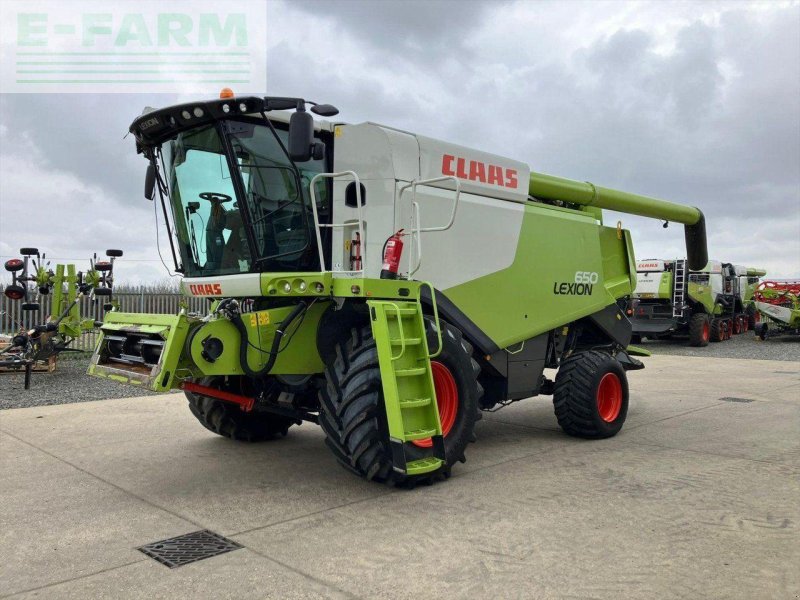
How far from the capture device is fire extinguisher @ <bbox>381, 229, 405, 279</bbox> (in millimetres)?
4750

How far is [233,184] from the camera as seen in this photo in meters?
4.71

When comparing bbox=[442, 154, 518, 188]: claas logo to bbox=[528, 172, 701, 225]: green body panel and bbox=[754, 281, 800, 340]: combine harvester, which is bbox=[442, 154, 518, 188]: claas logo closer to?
bbox=[528, 172, 701, 225]: green body panel

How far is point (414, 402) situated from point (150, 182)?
8.79 feet

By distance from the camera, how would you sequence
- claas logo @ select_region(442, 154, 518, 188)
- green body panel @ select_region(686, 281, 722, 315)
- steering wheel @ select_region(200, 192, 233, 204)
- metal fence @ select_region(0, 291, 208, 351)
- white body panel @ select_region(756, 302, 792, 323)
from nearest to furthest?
steering wheel @ select_region(200, 192, 233, 204), claas logo @ select_region(442, 154, 518, 188), metal fence @ select_region(0, 291, 208, 351), green body panel @ select_region(686, 281, 722, 315), white body panel @ select_region(756, 302, 792, 323)

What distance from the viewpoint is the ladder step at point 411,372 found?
4.36 metres

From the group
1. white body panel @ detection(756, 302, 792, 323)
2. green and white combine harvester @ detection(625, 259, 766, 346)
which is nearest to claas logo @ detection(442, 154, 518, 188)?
green and white combine harvester @ detection(625, 259, 766, 346)

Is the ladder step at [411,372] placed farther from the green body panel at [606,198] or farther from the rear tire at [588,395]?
the green body panel at [606,198]

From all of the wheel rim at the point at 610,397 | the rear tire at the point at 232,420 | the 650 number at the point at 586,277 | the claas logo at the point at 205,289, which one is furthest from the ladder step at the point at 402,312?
the wheel rim at the point at 610,397

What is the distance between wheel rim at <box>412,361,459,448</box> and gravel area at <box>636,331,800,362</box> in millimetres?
13203

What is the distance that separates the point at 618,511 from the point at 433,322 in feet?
5.87

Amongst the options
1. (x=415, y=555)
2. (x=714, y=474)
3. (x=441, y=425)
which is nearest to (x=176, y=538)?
(x=415, y=555)

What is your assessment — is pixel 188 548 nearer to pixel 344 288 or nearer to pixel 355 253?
pixel 344 288

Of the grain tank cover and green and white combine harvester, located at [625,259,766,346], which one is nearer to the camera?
the grain tank cover

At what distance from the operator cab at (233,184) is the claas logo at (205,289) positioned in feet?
0.32
